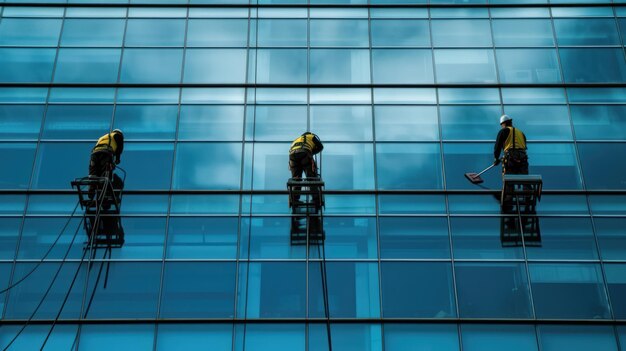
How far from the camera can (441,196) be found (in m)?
18.6

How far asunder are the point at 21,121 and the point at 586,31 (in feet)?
51.0

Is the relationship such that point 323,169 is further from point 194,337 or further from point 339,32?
point 194,337

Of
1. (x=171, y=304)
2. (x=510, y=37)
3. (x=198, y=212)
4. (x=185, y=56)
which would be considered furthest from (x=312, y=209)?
(x=510, y=37)

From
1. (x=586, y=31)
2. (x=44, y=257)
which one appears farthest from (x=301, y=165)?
(x=586, y=31)

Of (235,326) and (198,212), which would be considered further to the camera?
(198,212)

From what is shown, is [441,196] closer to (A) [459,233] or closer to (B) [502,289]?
(A) [459,233]

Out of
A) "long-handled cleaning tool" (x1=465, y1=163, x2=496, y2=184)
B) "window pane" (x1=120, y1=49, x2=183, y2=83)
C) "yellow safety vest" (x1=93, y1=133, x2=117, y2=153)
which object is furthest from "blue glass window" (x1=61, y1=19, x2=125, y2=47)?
"long-handled cleaning tool" (x1=465, y1=163, x2=496, y2=184)

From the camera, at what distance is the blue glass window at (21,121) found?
19594mm

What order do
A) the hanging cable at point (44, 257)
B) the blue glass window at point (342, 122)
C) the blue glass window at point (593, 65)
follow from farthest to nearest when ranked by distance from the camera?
the blue glass window at point (593, 65)
the blue glass window at point (342, 122)
the hanging cable at point (44, 257)

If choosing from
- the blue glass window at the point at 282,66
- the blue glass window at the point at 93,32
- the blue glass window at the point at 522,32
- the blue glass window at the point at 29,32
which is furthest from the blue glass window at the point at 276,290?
the blue glass window at the point at 29,32

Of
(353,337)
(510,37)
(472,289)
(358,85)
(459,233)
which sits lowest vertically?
(353,337)

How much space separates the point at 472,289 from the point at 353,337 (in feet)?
9.69

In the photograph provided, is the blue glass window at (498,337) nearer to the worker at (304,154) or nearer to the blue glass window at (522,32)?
the worker at (304,154)

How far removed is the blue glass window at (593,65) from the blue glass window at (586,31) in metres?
0.32
